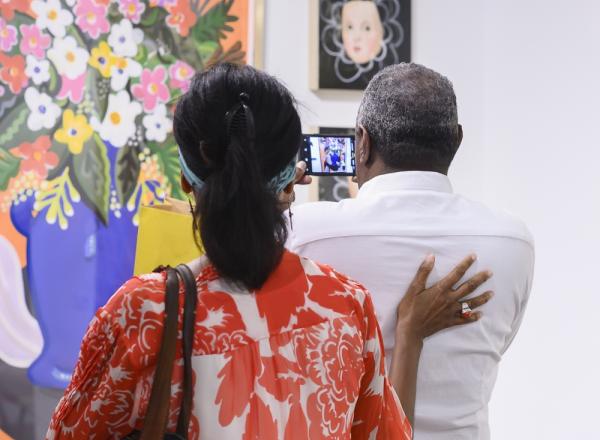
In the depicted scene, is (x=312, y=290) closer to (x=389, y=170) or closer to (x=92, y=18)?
(x=389, y=170)

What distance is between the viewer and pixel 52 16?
1.78 meters

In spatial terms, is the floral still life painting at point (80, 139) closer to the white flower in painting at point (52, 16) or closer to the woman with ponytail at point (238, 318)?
the white flower in painting at point (52, 16)

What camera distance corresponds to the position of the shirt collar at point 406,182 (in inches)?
38.2

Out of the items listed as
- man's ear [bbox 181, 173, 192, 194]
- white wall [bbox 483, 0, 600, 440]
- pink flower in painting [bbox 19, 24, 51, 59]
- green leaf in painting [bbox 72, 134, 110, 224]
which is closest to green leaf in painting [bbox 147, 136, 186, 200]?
green leaf in painting [bbox 72, 134, 110, 224]

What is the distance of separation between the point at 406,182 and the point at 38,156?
3.64ft

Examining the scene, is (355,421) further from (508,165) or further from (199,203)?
(508,165)

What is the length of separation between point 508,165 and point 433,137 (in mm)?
1064

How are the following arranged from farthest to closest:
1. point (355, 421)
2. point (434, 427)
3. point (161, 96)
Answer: point (161, 96) < point (434, 427) < point (355, 421)

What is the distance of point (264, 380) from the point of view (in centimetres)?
67

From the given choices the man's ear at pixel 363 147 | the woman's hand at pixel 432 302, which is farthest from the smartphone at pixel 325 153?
the woman's hand at pixel 432 302

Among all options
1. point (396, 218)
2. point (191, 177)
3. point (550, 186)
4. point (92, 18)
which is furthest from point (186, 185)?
point (550, 186)

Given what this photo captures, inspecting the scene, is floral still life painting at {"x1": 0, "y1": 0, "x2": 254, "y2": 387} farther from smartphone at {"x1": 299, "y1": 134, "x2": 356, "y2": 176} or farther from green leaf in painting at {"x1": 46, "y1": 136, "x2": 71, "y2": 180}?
smartphone at {"x1": 299, "y1": 134, "x2": 356, "y2": 176}

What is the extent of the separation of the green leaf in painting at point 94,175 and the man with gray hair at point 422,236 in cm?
94

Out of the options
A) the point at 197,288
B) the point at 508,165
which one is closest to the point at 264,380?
the point at 197,288
